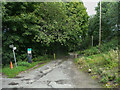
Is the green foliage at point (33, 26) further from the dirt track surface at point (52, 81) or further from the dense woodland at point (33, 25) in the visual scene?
the dirt track surface at point (52, 81)

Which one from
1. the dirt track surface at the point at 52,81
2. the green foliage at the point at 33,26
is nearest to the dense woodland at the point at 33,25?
the green foliage at the point at 33,26

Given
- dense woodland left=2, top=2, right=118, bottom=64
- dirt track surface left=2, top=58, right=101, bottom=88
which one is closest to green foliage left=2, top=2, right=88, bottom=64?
dense woodland left=2, top=2, right=118, bottom=64

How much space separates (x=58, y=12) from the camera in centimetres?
1466

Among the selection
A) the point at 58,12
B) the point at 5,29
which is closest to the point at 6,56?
the point at 5,29

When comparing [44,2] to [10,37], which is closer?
[10,37]

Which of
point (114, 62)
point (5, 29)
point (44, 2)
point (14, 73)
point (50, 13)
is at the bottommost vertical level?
point (14, 73)

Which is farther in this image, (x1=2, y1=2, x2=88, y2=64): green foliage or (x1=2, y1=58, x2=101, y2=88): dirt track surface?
(x1=2, y1=2, x2=88, y2=64): green foliage

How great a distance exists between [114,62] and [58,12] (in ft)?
32.0

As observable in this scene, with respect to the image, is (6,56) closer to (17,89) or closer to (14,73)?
(14,73)

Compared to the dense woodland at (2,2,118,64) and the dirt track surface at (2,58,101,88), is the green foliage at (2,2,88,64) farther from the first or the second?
the dirt track surface at (2,58,101,88)

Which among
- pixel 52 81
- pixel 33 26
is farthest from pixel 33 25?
pixel 52 81

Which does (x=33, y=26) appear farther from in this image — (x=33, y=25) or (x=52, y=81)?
(x=52, y=81)

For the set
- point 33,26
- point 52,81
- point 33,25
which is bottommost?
point 52,81

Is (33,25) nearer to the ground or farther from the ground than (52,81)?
farther from the ground
